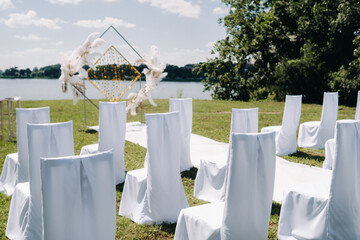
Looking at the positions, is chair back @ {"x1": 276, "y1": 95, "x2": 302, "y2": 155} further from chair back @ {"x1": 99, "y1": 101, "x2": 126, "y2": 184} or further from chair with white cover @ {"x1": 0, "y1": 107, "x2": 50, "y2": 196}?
chair with white cover @ {"x1": 0, "y1": 107, "x2": 50, "y2": 196}

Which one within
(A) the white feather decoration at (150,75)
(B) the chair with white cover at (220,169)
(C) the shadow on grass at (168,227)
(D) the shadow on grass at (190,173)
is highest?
(A) the white feather decoration at (150,75)

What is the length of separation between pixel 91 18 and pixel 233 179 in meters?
32.2

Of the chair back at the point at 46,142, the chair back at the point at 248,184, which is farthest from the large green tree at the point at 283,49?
the chair back at the point at 46,142

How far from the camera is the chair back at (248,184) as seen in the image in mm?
2411

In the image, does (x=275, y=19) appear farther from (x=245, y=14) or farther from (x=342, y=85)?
(x=342, y=85)

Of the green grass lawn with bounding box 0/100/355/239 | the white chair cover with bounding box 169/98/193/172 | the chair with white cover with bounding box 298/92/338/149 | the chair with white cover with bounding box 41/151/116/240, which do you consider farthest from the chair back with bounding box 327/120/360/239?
the chair with white cover with bounding box 298/92/338/149

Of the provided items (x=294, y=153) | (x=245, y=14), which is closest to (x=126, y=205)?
(x=294, y=153)

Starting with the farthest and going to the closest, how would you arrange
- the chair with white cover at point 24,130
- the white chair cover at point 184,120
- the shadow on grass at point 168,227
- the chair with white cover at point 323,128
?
the chair with white cover at point 323,128 → the white chair cover at point 184,120 → the chair with white cover at point 24,130 → the shadow on grass at point 168,227

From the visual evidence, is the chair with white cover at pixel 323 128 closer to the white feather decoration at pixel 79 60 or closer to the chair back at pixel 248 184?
the chair back at pixel 248 184

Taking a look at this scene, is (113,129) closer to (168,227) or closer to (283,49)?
(168,227)

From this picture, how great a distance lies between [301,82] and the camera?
1730cm

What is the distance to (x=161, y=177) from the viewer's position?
3.61 meters

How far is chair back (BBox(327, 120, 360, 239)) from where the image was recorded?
9.47 feet

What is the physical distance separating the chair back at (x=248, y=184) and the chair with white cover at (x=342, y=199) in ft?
2.56
